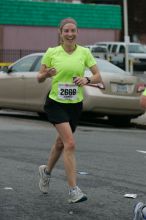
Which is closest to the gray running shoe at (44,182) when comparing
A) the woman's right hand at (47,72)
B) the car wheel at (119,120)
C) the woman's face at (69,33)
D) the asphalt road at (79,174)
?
the asphalt road at (79,174)

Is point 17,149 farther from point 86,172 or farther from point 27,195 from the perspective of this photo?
point 27,195

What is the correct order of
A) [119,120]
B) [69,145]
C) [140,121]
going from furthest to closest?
[140,121]
[119,120]
[69,145]

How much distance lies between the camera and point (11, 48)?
37.2 meters

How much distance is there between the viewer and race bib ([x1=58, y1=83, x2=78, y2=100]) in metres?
6.62

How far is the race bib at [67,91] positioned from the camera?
662 cm

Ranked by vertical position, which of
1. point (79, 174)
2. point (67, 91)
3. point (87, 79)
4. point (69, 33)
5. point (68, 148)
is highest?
point (69, 33)

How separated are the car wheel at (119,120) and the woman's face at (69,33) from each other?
831 centimetres

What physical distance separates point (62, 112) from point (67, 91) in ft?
0.72

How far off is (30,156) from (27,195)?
2.70 m

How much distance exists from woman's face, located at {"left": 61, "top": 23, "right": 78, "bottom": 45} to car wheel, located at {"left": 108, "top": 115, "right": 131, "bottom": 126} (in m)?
8.31

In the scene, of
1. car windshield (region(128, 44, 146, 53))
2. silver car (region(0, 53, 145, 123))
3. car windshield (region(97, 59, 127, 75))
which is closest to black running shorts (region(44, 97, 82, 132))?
silver car (region(0, 53, 145, 123))

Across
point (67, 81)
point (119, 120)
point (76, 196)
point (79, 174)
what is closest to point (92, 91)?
point (119, 120)

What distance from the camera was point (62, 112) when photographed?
21.9ft

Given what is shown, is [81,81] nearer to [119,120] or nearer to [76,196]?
[76,196]
